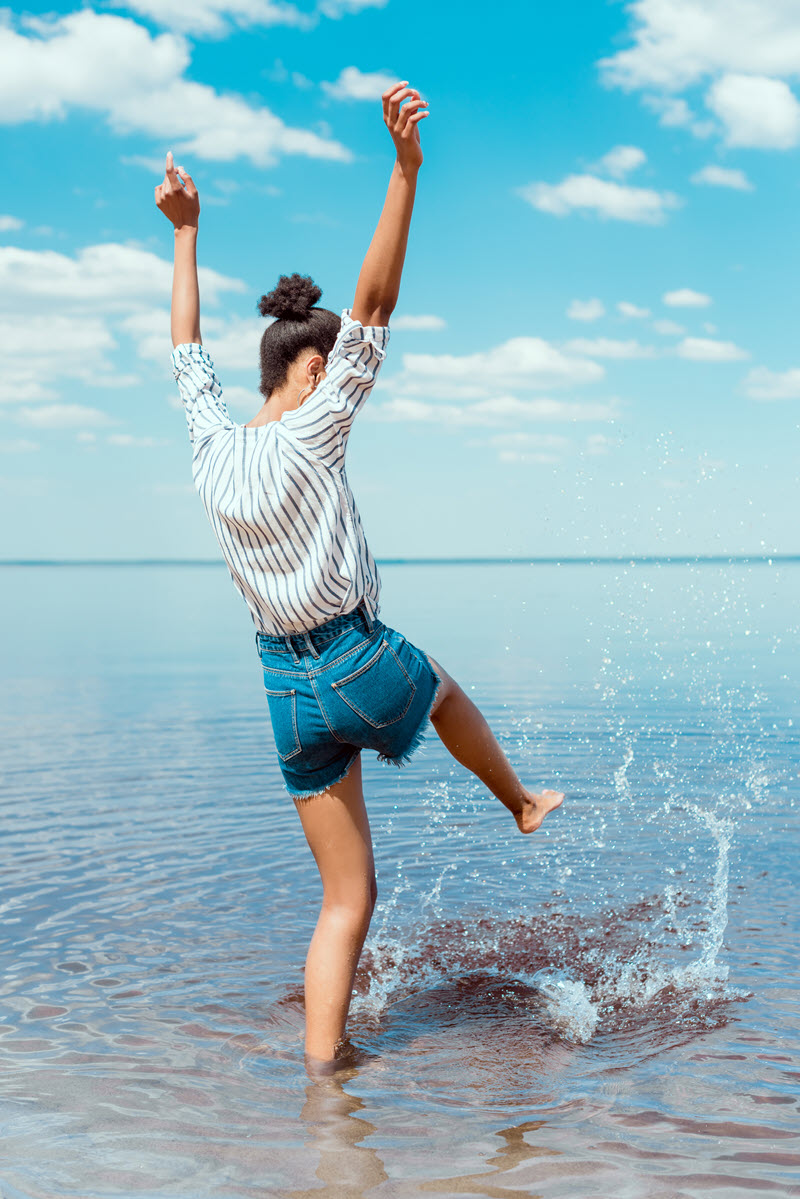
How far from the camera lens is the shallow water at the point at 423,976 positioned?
9.84ft

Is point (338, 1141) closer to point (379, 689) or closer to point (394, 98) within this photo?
point (379, 689)

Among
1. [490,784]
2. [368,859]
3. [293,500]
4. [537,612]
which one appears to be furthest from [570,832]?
[537,612]

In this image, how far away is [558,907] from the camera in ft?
17.8

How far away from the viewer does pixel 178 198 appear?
391 cm

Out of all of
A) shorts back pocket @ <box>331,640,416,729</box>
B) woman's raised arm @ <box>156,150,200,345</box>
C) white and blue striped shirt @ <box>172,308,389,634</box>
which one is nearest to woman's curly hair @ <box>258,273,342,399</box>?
white and blue striped shirt @ <box>172,308,389,634</box>

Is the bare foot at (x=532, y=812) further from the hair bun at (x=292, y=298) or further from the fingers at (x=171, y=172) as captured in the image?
the fingers at (x=171, y=172)

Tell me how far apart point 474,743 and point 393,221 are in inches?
67.9

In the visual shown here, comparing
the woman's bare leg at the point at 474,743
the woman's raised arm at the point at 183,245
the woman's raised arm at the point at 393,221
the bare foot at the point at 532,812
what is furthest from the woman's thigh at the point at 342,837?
the woman's raised arm at the point at 183,245

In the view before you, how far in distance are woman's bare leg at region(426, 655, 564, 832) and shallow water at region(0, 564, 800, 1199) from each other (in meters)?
0.86

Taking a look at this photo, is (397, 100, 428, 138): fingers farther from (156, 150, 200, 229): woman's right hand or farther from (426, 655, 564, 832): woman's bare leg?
(426, 655, 564, 832): woman's bare leg

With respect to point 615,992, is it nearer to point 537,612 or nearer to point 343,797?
point 343,797

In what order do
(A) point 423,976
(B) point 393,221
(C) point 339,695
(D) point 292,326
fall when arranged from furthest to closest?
(A) point 423,976 → (D) point 292,326 → (C) point 339,695 → (B) point 393,221

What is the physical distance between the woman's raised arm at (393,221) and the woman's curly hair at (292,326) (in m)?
0.28

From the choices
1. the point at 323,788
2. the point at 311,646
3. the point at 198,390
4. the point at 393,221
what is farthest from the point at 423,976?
the point at 393,221
